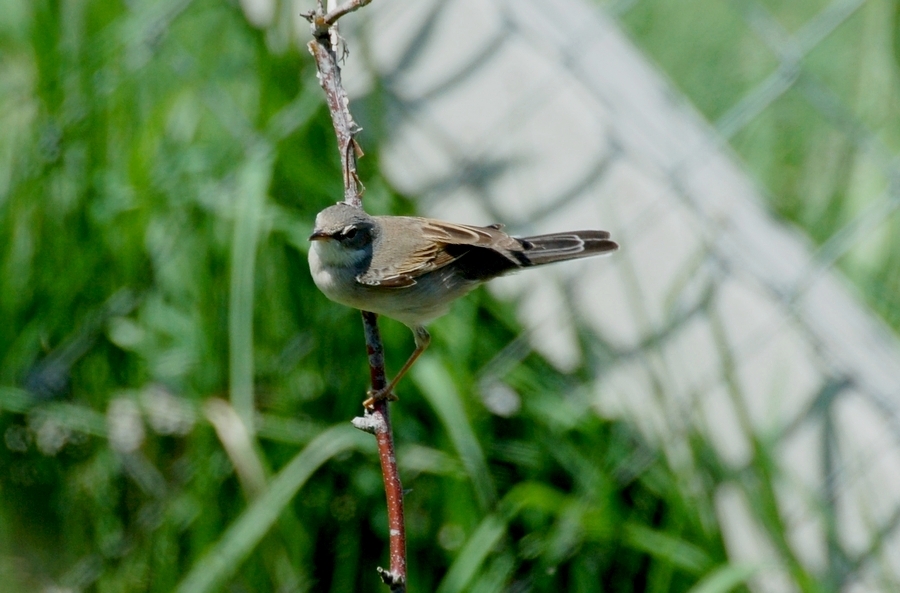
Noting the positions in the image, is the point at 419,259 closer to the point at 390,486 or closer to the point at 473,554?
the point at 473,554

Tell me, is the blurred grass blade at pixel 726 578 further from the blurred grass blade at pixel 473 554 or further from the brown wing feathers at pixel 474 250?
the brown wing feathers at pixel 474 250

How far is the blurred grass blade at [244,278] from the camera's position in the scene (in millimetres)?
3266

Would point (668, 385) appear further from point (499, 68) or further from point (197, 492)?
point (197, 492)

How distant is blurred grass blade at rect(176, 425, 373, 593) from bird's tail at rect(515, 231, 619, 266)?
0.83 m

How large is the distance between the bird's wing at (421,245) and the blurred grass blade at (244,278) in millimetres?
591

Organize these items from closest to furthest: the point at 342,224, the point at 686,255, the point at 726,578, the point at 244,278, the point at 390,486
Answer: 1. the point at 390,486
2. the point at 342,224
3. the point at 726,578
4. the point at 244,278
5. the point at 686,255

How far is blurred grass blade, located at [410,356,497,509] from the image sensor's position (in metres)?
3.26

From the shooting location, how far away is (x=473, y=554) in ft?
10.5

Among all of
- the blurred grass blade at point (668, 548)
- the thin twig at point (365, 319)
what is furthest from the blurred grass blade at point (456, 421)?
the thin twig at point (365, 319)

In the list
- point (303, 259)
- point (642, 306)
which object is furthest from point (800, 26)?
point (303, 259)

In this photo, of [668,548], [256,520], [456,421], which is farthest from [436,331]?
[668,548]

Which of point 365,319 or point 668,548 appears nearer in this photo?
point 365,319

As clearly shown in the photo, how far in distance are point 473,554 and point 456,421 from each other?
41cm

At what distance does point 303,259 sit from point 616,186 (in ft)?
3.69
